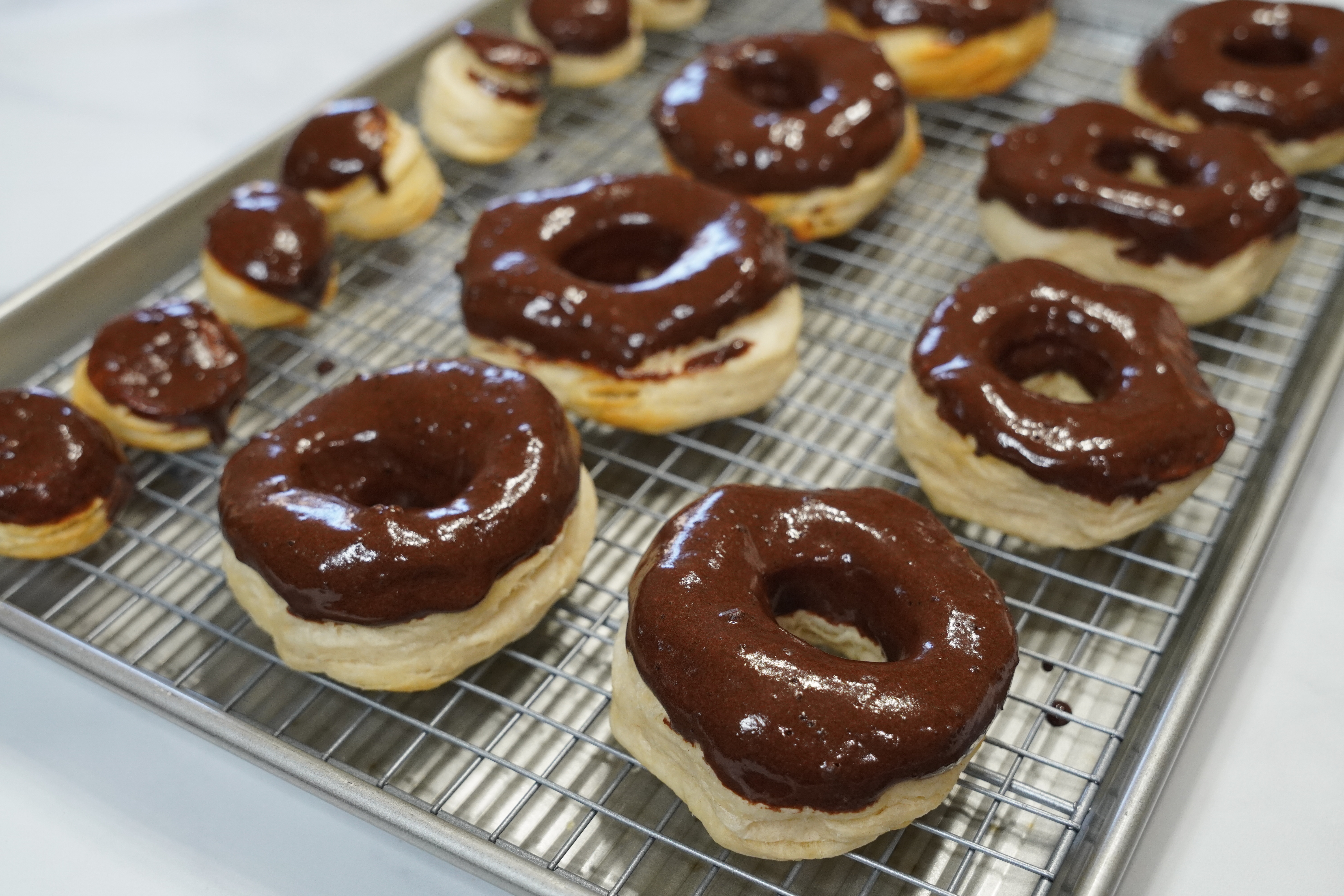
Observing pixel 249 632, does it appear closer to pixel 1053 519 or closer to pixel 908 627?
pixel 908 627

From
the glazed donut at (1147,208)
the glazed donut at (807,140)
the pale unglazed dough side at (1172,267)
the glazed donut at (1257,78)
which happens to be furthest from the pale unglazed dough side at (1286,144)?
the glazed donut at (807,140)

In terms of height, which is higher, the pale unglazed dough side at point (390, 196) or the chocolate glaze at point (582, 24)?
the chocolate glaze at point (582, 24)

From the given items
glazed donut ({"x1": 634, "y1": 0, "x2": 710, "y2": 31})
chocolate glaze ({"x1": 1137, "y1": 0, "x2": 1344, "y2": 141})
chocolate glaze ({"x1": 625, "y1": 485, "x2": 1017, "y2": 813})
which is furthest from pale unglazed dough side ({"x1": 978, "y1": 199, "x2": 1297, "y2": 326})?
glazed donut ({"x1": 634, "y1": 0, "x2": 710, "y2": 31})

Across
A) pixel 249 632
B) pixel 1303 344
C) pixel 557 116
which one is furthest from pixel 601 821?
pixel 557 116

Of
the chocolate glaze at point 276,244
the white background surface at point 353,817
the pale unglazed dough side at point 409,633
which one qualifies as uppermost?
the chocolate glaze at point 276,244

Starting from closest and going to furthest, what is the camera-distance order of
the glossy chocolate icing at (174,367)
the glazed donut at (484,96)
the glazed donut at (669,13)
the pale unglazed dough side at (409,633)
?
the pale unglazed dough side at (409,633), the glossy chocolate icing at (174,367), the glazed donut at (484,96), the glazed donut at (669,13)

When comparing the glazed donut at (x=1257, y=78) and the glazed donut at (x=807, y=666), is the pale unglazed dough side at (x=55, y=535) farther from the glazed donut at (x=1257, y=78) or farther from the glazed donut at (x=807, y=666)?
the glazed donut at (x=1257, y=78)

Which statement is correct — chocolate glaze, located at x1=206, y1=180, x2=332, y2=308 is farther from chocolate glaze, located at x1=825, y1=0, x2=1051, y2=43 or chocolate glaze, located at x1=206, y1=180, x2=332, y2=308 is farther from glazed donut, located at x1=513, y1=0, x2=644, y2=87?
chocolate glaze, located at x1=825, y1=0, x2=1051, y2=43
